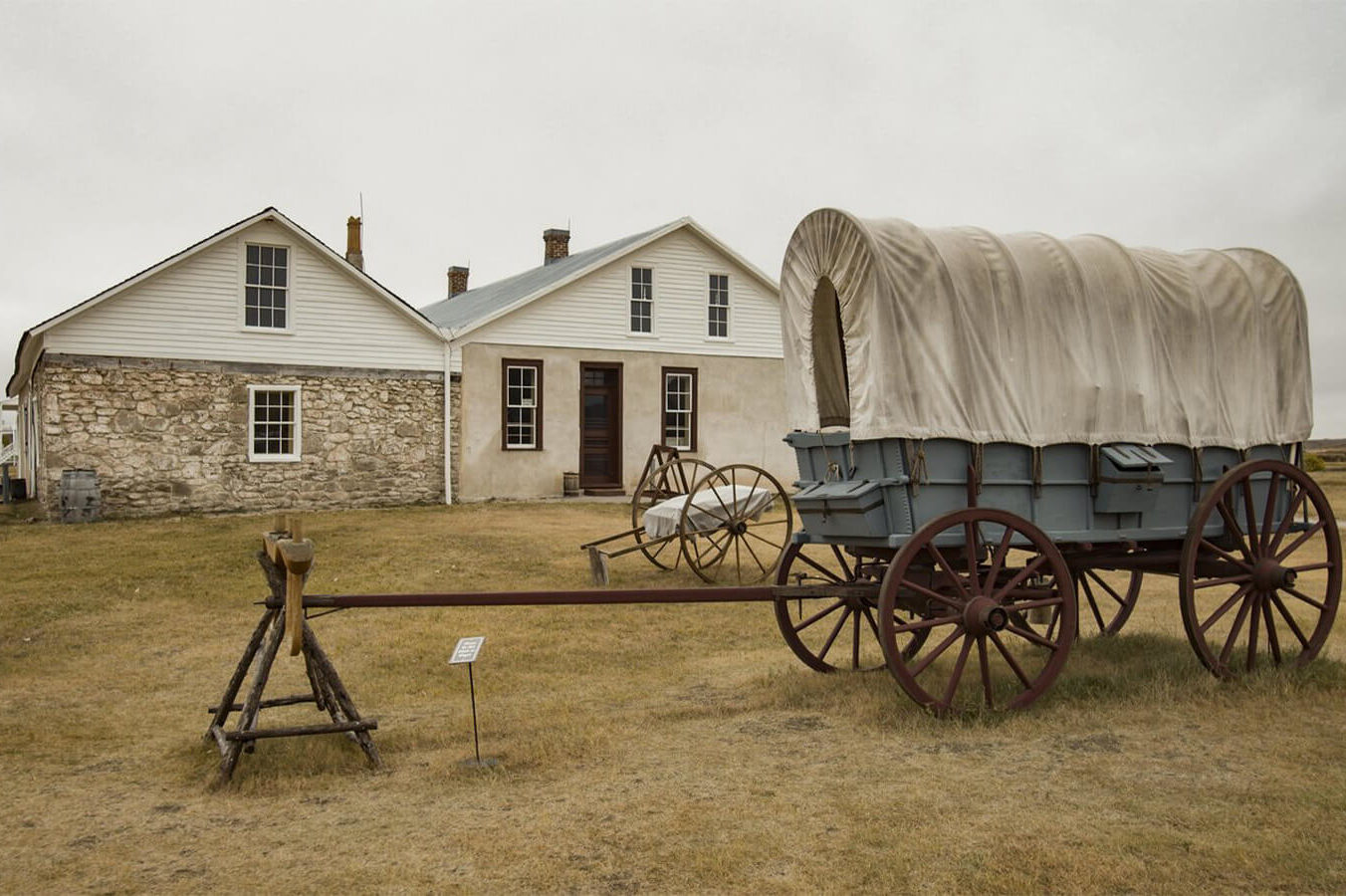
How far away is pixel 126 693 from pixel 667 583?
251 inches

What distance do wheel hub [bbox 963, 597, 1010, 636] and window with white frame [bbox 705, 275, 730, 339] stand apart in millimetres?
19087

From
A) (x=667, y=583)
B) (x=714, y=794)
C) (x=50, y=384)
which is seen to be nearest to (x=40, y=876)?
(x=714, y=794)

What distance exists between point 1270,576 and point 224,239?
60.6 ft

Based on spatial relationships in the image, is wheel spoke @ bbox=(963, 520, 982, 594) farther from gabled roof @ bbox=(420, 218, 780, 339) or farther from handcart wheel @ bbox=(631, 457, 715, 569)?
gabled roof @ bbox=(420, 218, 780, 339)

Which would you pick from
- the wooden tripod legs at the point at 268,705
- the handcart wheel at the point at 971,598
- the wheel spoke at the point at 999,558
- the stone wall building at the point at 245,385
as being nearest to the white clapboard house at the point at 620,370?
the stone wall building at the point at 245,385

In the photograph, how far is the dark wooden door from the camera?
81.3 feet

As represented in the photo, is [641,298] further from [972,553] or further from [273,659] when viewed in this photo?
[273,659]

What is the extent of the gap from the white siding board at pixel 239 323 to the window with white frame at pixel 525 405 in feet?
5.51

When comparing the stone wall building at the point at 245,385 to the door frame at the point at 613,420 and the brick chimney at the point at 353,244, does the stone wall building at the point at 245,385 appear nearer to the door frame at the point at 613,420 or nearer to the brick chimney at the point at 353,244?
the door frame at the point at 613,420

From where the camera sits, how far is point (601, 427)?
25.0 meters

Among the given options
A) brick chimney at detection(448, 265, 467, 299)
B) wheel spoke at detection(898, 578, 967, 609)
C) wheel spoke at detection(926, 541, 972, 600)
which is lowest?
wheel spoke at detection(898, 578, 967, 609)

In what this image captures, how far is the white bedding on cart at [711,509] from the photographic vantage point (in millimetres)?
13492

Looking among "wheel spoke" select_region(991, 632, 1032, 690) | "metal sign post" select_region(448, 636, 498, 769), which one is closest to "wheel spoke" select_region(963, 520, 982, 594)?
"wheel spoke" select_region(991, 632, 1032, 690)

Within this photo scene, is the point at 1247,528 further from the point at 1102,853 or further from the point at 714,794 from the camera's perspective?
the point at 714,794
